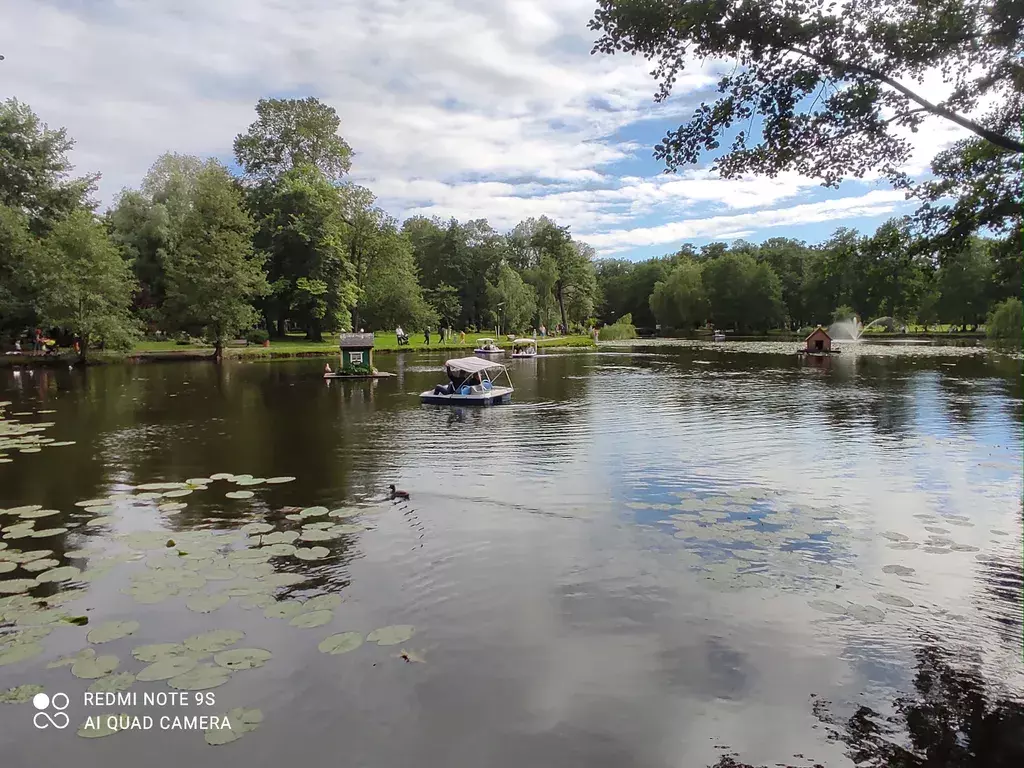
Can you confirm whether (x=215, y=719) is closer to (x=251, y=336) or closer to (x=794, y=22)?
(x=794, y=22)

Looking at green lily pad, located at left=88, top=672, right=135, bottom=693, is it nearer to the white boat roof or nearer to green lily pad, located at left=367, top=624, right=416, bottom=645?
green lily pad, located at left=367, top=624, right=416, bottom=645

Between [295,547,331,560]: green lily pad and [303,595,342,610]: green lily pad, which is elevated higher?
[295,547,331,560]: green lily pad

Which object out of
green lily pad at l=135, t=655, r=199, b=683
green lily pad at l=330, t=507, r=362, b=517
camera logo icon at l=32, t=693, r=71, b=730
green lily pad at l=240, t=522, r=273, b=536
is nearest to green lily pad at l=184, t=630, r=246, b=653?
green lily pad at l=135, t=655, r=199, b=683

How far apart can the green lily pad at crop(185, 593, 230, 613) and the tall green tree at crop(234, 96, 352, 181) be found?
6786 cm

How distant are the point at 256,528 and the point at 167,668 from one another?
16.2 ft

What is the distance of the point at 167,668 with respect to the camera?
7074 mm

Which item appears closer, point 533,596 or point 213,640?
point 213,640

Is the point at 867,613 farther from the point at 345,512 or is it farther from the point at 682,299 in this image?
the point at 682,299

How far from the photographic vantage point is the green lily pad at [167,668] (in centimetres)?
695

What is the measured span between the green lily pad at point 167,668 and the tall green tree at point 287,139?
69.5 meters

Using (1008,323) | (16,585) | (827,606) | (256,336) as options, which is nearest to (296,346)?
(256,336)

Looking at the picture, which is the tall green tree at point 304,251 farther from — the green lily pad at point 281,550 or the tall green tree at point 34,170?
the green lily pad at point 281,550

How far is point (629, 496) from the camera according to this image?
1445cm

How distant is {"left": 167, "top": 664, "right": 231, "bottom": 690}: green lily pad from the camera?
6.85 meters
